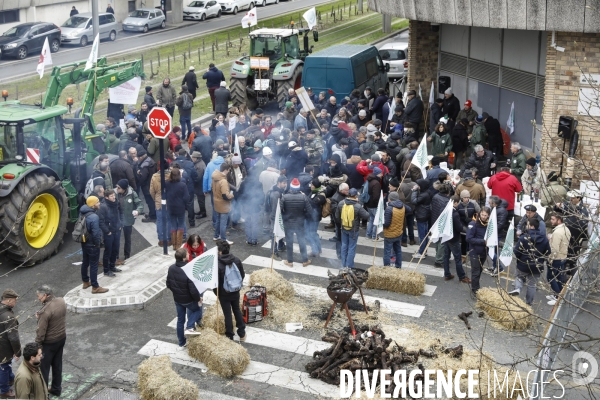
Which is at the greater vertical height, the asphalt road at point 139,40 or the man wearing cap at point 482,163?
the asphalt road at point 139,40

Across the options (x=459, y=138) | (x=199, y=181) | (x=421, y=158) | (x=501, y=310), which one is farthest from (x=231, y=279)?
(x=459, y=138)

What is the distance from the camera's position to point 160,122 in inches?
603

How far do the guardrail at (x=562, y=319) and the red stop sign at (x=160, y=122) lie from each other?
802cm

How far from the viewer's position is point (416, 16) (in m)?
20.2

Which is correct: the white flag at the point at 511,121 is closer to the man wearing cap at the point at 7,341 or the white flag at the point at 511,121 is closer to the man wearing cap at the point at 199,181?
the man wearing cap at the point at 199,181

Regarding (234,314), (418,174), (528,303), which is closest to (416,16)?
(418,174)

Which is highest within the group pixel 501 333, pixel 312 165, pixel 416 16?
pixel 416 16

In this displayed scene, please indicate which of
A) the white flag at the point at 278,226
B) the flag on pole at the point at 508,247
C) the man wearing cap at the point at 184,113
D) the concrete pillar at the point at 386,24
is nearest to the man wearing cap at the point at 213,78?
the man wearing cap at the point at 184,113

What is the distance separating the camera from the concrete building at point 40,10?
41291mm

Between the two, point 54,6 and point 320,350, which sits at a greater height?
point 54,6

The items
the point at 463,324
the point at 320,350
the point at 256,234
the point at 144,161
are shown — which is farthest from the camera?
the point at 144,161

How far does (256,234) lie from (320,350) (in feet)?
15.6

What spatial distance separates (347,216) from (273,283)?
1.97 meters

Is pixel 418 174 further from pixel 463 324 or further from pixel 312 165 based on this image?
pixel 463 324
